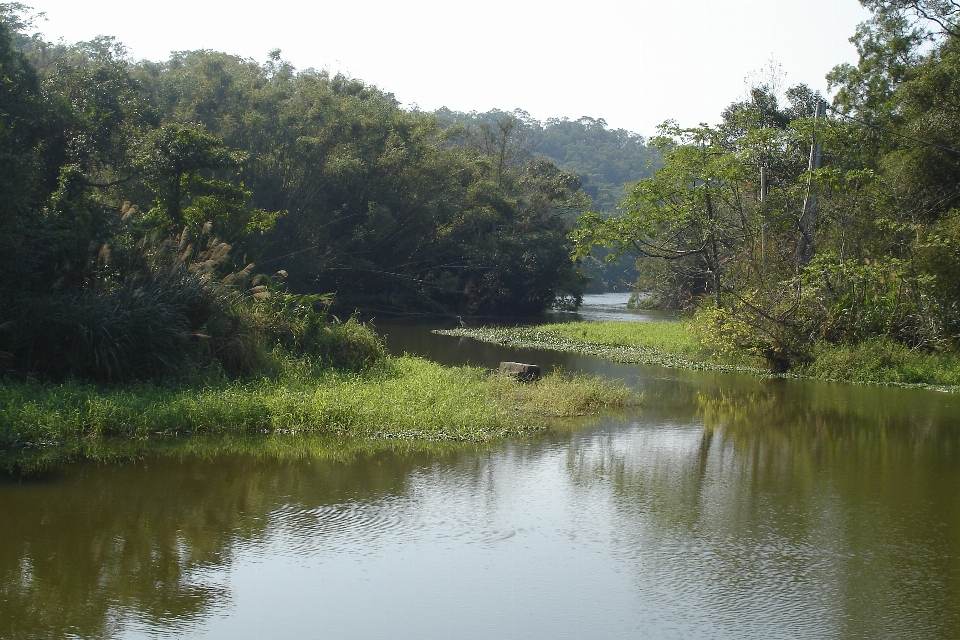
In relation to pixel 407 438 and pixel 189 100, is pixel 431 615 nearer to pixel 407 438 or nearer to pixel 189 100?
pixel 407 438

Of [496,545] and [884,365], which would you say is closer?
[496,545]

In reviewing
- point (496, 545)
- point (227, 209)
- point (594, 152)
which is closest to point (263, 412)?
A: point (496, 545)

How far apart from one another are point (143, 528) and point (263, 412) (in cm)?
412

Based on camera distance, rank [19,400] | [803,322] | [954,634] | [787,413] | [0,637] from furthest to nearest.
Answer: [803,322] → [787,413] → [19,400] → [954,634] → [0,637]

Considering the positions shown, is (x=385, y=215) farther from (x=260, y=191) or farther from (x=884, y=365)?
(x=884, y=365)

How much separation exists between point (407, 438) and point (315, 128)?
26304 millimetres

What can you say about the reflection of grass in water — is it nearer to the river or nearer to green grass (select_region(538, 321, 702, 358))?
the river

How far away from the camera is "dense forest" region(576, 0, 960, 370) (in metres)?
19.2

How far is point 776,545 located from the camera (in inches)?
312

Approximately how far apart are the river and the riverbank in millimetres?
6293

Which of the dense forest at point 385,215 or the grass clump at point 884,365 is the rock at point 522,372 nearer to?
the dense forest at point 385,215

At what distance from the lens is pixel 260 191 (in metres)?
35.3

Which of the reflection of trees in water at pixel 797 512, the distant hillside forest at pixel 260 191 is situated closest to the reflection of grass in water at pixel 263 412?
the reflection of trees in water at pixel 797 512

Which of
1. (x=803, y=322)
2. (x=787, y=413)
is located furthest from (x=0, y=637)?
(x=803, y=322)
